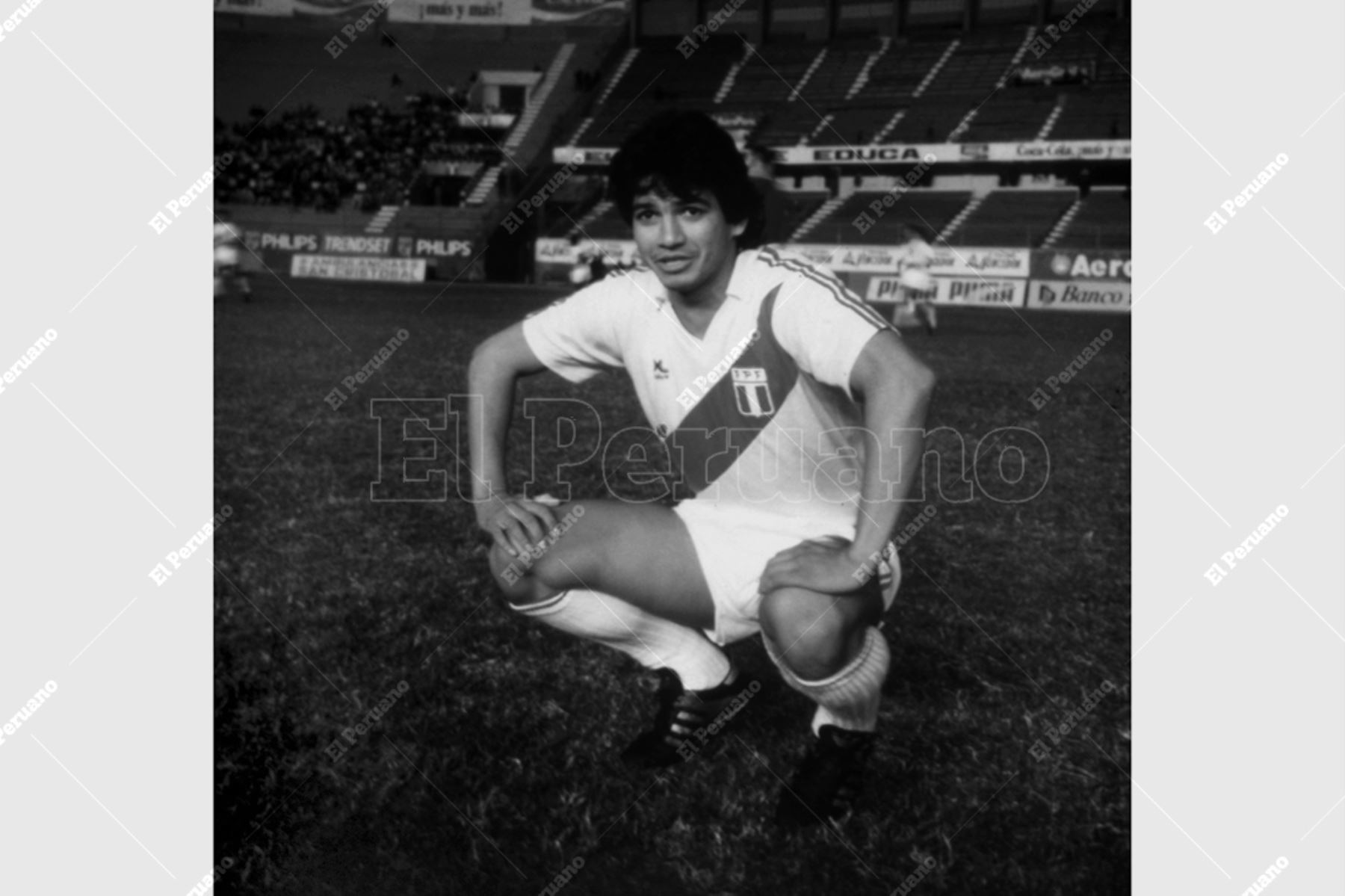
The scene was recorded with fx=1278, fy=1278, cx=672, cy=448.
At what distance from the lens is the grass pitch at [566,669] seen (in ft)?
9.84

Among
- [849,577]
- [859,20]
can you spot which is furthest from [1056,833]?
[859,20]

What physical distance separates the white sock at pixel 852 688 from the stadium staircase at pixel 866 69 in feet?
4.73

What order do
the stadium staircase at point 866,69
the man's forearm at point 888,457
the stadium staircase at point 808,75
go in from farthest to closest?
the stadium staircase at point 866,69, the stadium staircase at point 808,75, the man's forearm at point 888,457

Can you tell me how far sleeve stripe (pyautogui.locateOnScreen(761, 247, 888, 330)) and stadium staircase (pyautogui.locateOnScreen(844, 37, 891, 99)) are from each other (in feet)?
2.20

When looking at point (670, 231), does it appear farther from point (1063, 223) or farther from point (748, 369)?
point (1063, 223)

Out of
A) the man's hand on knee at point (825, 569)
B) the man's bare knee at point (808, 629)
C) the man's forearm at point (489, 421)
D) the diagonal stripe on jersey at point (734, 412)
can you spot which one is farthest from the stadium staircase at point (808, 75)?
the man's bare knee at point (808, 629)

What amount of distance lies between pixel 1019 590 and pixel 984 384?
52cm

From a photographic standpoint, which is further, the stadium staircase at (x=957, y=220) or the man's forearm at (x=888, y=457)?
the stadium staircase at (x=957, y=220)

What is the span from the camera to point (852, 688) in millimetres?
3002

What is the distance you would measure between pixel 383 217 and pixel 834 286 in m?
1.36

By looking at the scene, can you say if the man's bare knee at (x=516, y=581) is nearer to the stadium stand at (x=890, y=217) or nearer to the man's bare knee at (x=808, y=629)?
the man's bare knee at (x=808, y=629)

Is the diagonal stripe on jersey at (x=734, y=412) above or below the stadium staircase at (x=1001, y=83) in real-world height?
below
